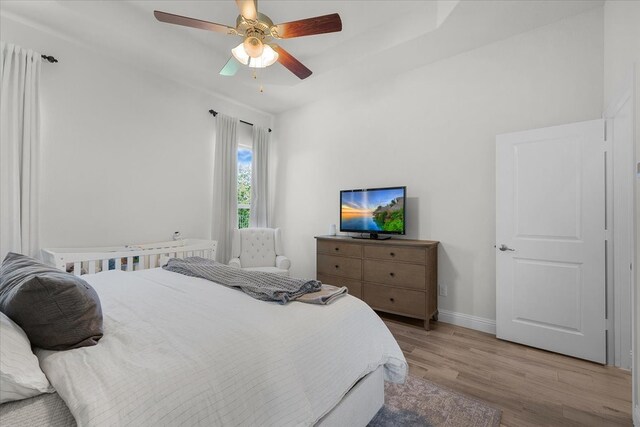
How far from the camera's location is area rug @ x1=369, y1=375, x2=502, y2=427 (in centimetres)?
163

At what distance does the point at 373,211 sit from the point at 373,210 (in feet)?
0.04

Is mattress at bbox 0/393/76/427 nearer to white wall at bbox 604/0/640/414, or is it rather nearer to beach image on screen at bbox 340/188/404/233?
white wall at bbox 604/0/640/414

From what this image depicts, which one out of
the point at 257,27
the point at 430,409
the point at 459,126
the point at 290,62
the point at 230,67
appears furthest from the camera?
the point at 459,126

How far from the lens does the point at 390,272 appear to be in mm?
3162

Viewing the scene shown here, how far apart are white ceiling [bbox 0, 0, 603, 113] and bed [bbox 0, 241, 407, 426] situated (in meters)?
2.52

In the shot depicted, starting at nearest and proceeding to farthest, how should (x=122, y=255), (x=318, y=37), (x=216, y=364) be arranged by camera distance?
(x=216, y=364) < (x=122, y=255) < (x=318, y=37)

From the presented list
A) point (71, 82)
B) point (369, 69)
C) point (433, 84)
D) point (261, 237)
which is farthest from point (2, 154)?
point (433, 84)

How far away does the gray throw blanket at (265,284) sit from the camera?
1.55 m

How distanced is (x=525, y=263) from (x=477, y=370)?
110 cm

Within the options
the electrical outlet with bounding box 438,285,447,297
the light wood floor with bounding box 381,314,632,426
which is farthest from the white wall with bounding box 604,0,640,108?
the electrical outlet with bounding box 438,285,447,297

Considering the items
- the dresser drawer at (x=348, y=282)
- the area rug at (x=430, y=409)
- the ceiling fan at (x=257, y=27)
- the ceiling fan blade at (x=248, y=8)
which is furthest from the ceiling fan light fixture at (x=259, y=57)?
the area rug at (x=430, y=409)

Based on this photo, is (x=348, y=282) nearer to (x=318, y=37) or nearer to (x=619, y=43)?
(x=318, y=37)

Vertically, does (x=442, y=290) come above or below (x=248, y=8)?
below

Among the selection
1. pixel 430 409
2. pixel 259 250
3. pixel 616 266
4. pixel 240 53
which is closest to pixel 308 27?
pixel 240 53
